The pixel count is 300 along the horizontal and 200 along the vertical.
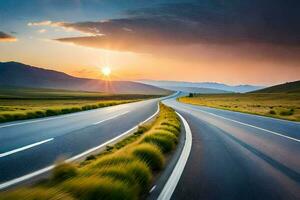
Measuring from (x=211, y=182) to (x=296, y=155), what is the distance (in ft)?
16.8

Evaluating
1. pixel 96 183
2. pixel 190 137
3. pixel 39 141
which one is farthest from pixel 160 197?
pixel 190 137

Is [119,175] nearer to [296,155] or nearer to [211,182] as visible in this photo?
[211,182]

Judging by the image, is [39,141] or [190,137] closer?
[39,141]

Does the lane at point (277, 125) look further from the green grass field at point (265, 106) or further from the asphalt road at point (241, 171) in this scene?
the asphalt road at point (241, 171)

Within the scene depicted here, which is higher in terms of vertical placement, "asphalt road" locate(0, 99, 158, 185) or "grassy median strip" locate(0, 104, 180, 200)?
"grassy median strip" locate(0, 104, 180, 200)

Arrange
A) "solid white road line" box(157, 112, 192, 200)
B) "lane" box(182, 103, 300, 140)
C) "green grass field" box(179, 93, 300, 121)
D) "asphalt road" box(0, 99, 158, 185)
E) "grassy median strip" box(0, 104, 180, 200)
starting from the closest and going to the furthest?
"grassy median strip" box(0, 104, 180, 200) → "solid white road line" box(157, 112, 192, 200) → "asphalt road" box(0, 99, 158, 185) → "lane" box(182, 103, 300, 140) → "green grass field" box(179, 93, 300, 121)

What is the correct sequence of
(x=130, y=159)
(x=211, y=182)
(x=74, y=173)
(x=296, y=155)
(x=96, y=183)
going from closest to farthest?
(x=96, y=183)
(x=74, y=173)
(x=211, y=182)
(x=130, y=159)
(x=296, y=155)

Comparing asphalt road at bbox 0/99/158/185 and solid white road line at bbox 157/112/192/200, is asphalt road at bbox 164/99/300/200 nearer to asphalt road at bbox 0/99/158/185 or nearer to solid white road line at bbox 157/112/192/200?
solid white road line at bbox 157/112/192/200

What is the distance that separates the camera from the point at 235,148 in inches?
499

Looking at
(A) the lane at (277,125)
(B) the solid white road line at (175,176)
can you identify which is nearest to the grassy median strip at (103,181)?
(B) the solid white road line at (175,176)

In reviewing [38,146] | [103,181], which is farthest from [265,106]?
[103,181]

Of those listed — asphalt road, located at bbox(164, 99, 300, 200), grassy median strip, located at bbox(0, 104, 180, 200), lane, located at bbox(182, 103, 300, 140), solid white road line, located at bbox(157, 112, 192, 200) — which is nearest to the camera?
grassy median strip, located at bbox(0, 104, 180, 200)

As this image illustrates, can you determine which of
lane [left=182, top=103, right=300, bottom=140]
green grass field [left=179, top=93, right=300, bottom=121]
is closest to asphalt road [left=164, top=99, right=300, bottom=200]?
lane [left=182, top=103, right=300, bottom=140]

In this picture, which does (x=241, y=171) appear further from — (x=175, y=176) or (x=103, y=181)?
(x=103, y=181)
